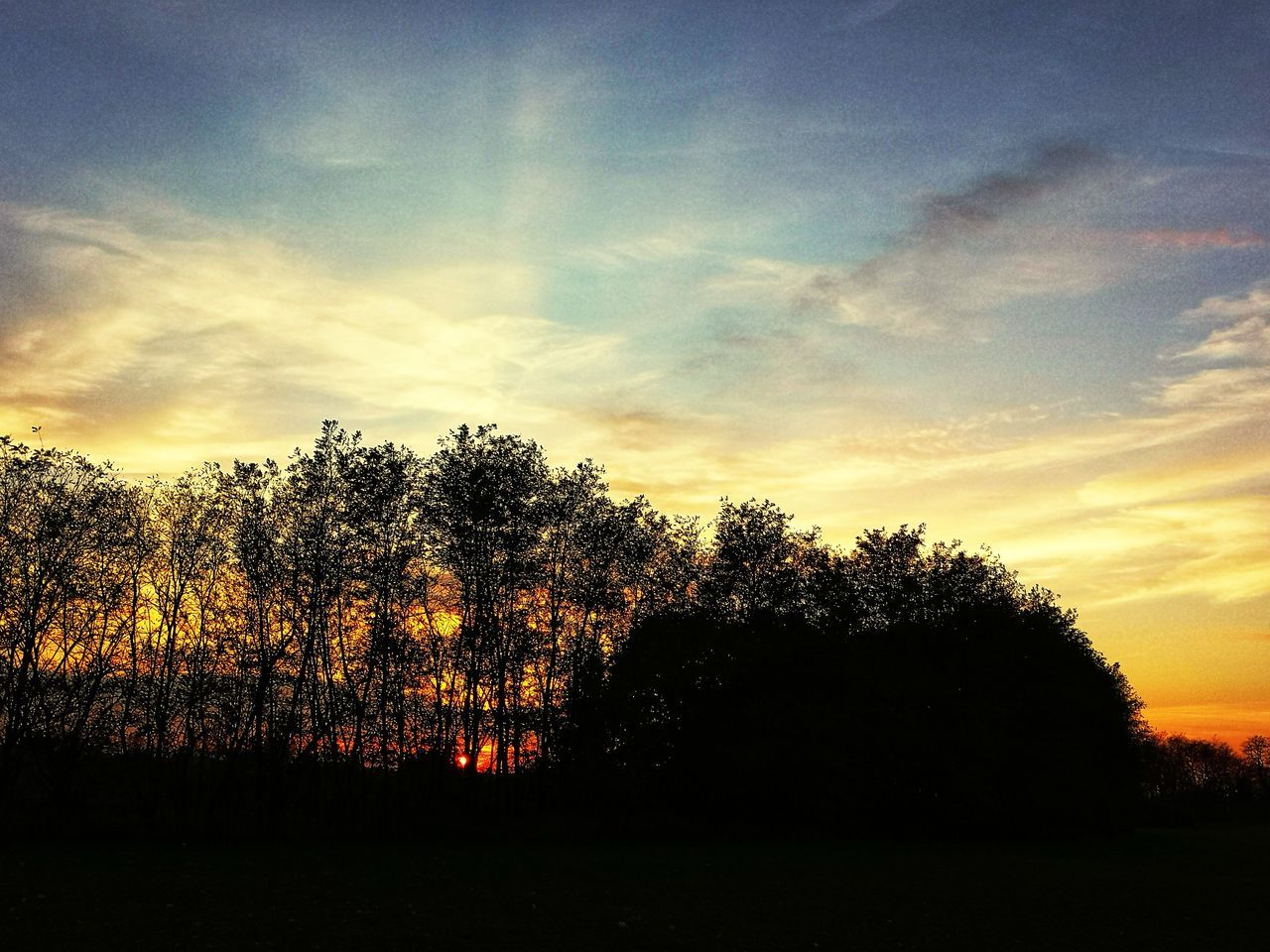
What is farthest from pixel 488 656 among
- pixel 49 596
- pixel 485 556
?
pixel 49 596

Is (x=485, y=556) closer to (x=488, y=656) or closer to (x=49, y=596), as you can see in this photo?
(x=488, y=656)

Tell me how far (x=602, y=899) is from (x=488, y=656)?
34619mm

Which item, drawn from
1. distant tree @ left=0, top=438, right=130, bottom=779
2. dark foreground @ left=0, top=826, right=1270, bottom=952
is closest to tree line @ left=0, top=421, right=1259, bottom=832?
distant tree @ left=0, top=438, right=130, bottom=779

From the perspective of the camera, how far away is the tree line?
55.0 metres

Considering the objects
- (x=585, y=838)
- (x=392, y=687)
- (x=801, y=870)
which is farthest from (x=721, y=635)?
(x=801, y=870)

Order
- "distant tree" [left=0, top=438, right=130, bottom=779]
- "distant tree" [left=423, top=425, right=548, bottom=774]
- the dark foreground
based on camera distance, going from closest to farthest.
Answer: the dark foreground
"distant tree" [left=0, top=438, right=130, bottom=779]
"distant tree" [left=423, top=425, right=548, bottom=774]

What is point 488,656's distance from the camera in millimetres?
64250

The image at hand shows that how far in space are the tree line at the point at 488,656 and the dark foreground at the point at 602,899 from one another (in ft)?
38.2

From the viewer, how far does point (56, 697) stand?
52.8 meters

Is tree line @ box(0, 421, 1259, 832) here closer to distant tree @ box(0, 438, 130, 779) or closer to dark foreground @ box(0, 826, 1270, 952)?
distant tree @ box(0, 438, 130, 779)

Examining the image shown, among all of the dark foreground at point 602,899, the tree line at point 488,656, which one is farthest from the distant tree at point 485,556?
the dark foreground at point 602,899

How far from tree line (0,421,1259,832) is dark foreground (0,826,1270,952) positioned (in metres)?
11.7

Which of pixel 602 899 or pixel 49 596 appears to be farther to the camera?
pixel 49 596

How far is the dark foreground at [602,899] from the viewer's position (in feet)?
76.5
